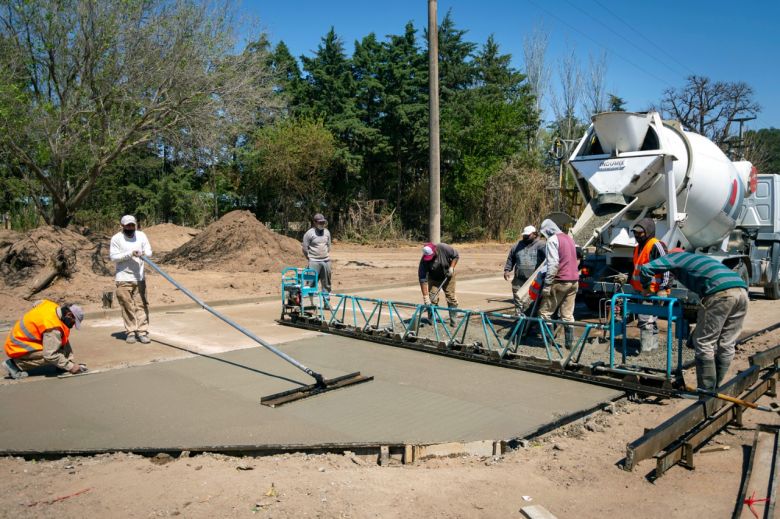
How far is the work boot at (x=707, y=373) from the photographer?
19.1 ft

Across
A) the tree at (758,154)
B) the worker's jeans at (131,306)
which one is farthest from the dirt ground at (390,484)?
the tree at (758,154)

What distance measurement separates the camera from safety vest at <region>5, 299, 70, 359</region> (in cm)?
670

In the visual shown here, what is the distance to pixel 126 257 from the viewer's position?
8.44 meters

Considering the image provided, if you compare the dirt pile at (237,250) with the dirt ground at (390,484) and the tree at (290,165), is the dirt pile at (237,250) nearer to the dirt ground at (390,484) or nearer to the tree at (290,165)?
the tree at (290,165)

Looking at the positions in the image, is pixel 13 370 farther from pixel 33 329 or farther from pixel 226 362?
pixel 226 362

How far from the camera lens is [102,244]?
51.1 feet

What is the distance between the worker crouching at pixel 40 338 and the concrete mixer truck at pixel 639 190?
24.2 ft

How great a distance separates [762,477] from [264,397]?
4.24 meters

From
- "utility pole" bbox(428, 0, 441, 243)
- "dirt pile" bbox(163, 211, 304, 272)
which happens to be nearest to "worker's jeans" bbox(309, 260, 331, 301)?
"utility pole" bbox(428, 0, 441, 243)

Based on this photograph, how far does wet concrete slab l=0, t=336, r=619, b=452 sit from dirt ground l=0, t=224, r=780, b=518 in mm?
312

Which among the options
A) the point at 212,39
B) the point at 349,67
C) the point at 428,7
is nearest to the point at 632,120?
the point at 428,7

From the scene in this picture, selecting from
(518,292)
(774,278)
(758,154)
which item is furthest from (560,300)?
(758,154)

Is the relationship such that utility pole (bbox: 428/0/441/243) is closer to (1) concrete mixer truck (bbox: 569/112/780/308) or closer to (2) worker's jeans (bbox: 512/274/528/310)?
(1) concrete mixer truck (bbox: 569/112/780/308)

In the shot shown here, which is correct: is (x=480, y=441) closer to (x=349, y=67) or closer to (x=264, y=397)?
(x=264, y=397)
